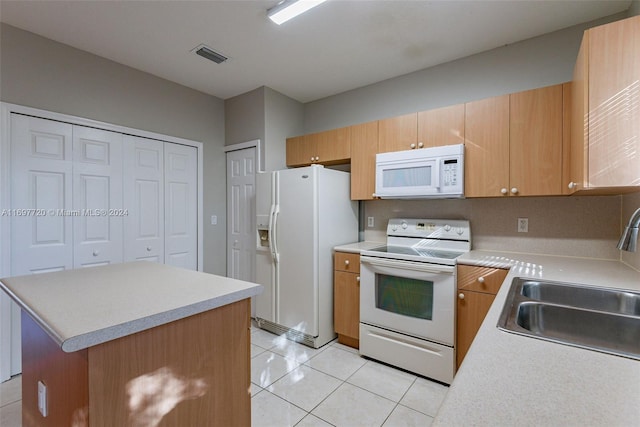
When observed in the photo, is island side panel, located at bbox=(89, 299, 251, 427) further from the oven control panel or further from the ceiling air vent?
the ceiling air vent

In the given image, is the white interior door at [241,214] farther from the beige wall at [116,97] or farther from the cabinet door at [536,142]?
the cabinet door at [536,142]

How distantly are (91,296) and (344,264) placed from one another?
6.42 ft

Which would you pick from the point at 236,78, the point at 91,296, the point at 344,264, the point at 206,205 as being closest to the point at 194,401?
the point at 91,296

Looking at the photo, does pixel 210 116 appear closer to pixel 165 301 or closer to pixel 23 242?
pixel 23 242

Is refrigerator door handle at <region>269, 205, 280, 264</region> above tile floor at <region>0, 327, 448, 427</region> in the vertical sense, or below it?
above

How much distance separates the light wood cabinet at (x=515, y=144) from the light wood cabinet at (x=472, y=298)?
61 cm

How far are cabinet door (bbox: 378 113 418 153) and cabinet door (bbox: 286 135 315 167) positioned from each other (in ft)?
2.73

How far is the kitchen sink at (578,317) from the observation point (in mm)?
1023

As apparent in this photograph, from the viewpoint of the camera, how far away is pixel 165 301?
1.12 meters

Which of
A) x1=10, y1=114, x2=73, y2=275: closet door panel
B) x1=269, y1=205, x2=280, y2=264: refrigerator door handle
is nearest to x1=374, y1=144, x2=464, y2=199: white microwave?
x1=269, y1=205, x2=280, y2=264: refrigerator door handle

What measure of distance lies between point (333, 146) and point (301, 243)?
1.07 meters

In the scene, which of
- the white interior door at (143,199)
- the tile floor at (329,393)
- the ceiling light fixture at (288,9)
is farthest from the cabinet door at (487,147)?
the white interior door at (143,199)

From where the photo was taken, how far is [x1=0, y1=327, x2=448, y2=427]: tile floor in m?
1.84

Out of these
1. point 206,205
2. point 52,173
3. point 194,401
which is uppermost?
point 52,173
